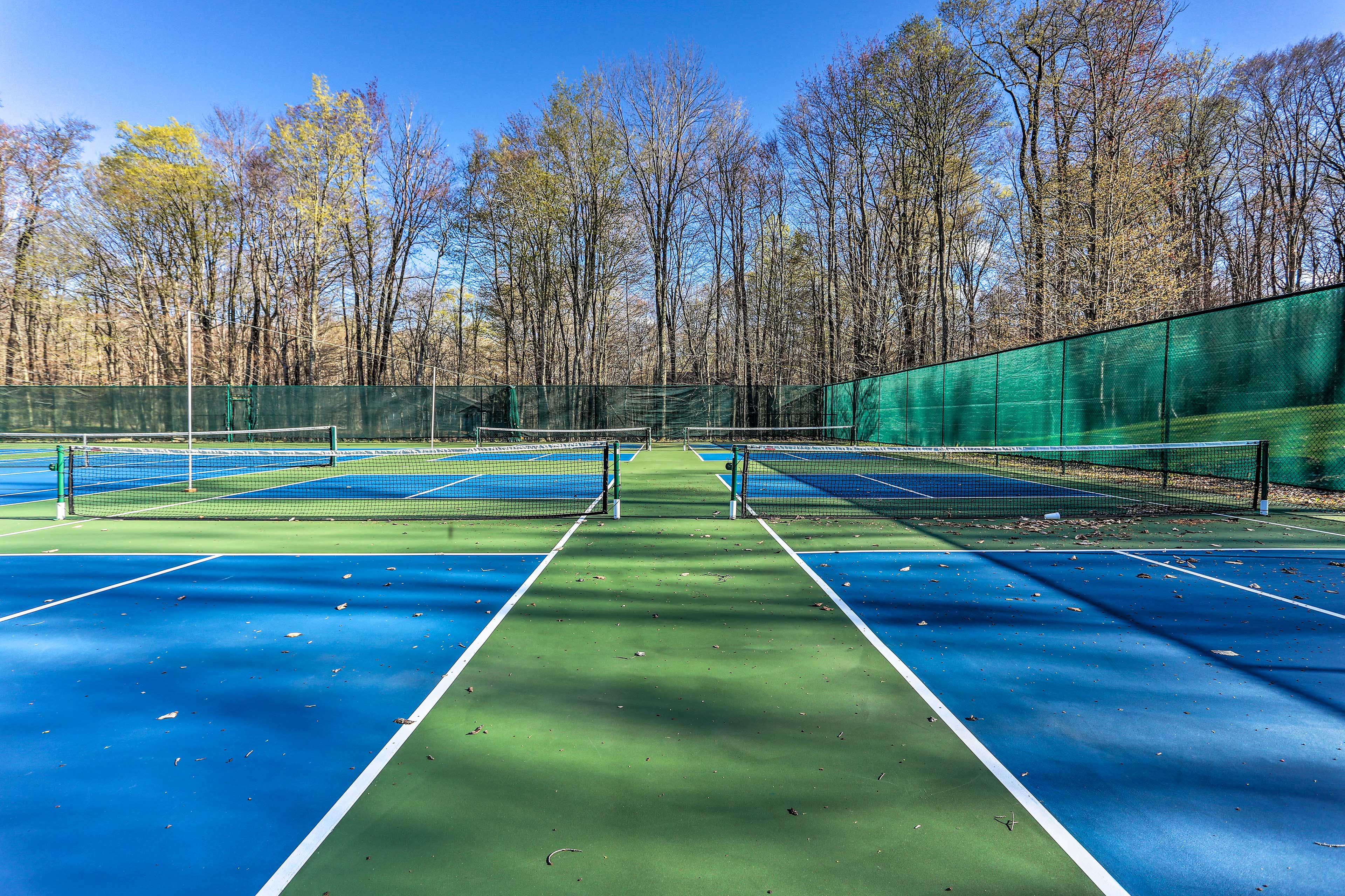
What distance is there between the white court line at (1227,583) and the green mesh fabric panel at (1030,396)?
9216 mm

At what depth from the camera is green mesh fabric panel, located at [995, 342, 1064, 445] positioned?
14.9 metres

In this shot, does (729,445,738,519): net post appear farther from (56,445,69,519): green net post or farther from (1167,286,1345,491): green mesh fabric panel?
(56,445,69,519): green net post

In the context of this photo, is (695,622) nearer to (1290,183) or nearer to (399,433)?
(399,433)

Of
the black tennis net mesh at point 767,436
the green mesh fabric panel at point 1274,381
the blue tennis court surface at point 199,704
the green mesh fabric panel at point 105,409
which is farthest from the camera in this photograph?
the green mesh fabric panel at point 105,409

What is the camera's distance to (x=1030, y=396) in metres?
15.6

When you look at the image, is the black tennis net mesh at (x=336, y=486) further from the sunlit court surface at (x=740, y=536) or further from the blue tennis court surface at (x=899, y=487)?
the blue tennis court surface at (x=899, y=487)

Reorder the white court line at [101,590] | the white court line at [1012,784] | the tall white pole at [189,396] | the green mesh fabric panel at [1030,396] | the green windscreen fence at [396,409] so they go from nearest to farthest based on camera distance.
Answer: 1. the white court line at [1012,784]
2. the white court line at [101,590]
3. the tall white pole at [189,396]
4. the green mesh fabric panel at [1030,396]
5. the green windscreen fence at [396,409]

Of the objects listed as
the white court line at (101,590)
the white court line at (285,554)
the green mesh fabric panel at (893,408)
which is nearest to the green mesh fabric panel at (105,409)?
the white court line at (285,554)

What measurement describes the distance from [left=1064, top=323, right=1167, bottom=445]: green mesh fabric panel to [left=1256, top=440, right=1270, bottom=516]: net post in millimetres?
3239

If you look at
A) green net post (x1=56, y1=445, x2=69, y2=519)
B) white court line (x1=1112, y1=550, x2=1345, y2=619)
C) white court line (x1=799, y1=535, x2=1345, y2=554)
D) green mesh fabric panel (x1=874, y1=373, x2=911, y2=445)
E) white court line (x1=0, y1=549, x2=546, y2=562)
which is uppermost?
green mesh fabric panel (x1=874, y1=373, x2=911, y2=445)

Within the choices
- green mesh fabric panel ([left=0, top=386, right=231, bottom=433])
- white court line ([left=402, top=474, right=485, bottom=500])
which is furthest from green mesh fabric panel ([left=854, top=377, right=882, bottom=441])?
green mesh fabric panel ([left=0, top=386, right=231, bottom=433])

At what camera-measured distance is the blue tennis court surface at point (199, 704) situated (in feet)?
7.15

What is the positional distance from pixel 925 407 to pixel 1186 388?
8207 millimetres

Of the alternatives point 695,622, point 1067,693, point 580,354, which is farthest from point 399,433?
point 1067,693
